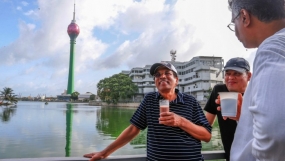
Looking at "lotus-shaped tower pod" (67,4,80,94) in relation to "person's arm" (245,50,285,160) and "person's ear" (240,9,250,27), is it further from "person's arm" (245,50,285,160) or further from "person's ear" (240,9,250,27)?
"person's arm" (245,50,285,160)

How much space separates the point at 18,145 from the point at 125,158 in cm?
911

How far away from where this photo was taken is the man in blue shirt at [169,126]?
1.51 m

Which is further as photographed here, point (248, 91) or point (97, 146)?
point (97, 146)

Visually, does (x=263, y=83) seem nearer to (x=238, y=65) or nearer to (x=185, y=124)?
(x=185, y=124)

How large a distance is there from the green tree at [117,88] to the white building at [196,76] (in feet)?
16.6

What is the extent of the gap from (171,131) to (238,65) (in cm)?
73

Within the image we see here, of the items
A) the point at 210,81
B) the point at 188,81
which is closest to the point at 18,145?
the point at 210,81

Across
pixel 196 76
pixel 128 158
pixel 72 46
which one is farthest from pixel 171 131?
pixel 72 46

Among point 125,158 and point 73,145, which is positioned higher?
point 125,158

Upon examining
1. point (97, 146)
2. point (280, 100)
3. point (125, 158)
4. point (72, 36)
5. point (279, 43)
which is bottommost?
point (97, 146)

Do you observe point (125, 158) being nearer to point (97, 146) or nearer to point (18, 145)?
point (97, 146)

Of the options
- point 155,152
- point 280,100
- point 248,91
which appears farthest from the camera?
point 155,152

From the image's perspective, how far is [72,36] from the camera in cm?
8256

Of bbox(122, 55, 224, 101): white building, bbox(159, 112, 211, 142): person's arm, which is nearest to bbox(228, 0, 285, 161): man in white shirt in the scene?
bbox(159, 112, 211, 142): person's arm
